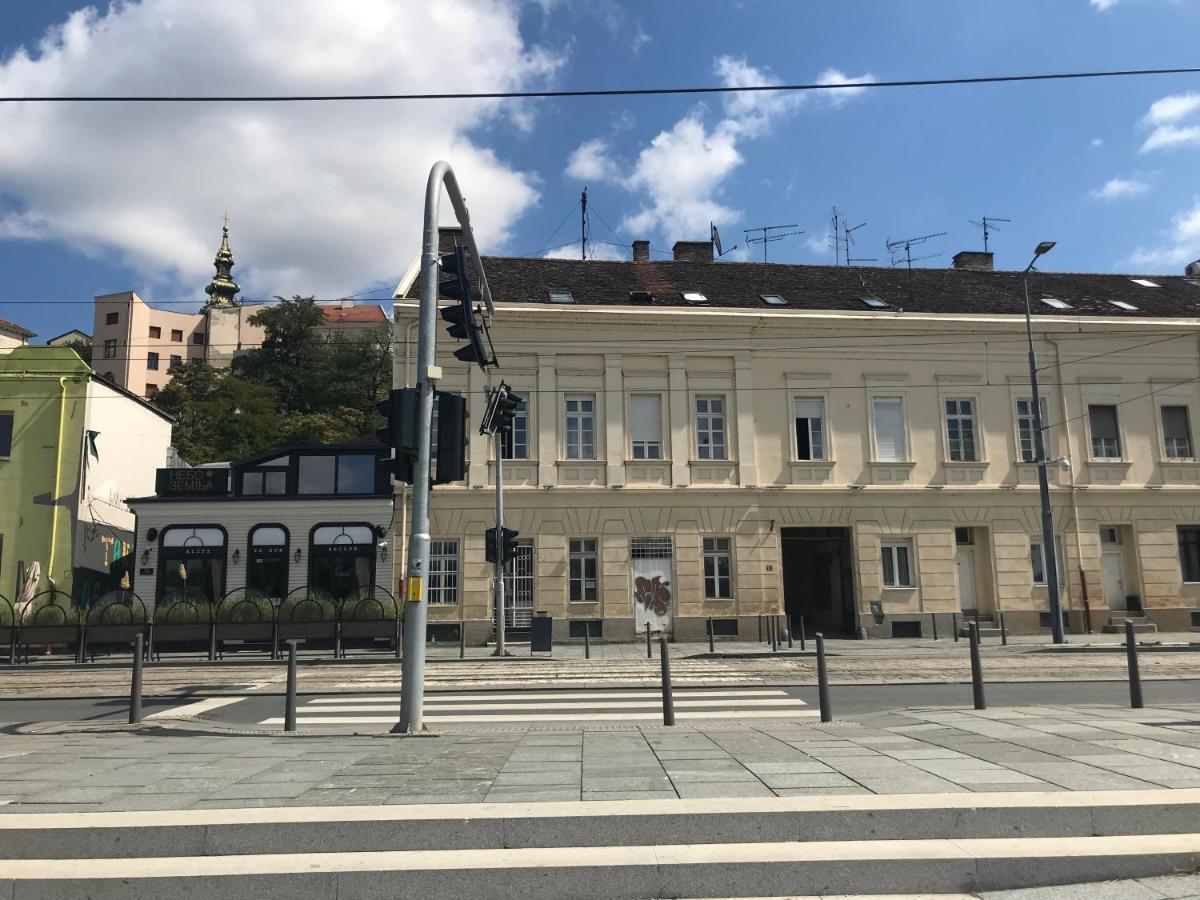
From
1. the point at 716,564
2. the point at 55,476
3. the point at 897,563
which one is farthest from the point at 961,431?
the point at 55,476

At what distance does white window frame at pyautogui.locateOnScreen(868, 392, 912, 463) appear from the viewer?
27.0m

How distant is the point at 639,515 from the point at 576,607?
3305 millimetres

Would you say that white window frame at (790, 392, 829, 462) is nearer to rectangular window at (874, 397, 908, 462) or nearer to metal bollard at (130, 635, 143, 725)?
rectangular window at (874, 397, 908, 462)

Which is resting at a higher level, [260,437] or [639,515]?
[260,437]

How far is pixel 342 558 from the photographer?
26.0 m

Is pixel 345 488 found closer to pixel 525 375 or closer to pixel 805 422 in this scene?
pixel 525 375

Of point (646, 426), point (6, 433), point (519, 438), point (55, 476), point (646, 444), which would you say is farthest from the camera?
point (6, 433)

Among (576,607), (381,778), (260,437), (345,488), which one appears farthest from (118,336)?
(381,778)

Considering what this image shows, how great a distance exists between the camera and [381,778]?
20.0ft

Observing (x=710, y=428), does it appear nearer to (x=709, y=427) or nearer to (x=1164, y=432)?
(x=709, y=427)

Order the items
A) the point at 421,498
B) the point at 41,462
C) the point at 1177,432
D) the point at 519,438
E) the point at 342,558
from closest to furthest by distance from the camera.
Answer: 1. the point at 421,498
2. the point at 342,558
3. the point at 519,438
4. the point at 41,462
5. the point at 1177,432

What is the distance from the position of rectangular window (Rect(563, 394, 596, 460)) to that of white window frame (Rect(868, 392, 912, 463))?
8720 millimetres

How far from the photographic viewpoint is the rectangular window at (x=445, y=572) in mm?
25609

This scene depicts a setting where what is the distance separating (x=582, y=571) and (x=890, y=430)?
1067 cm
